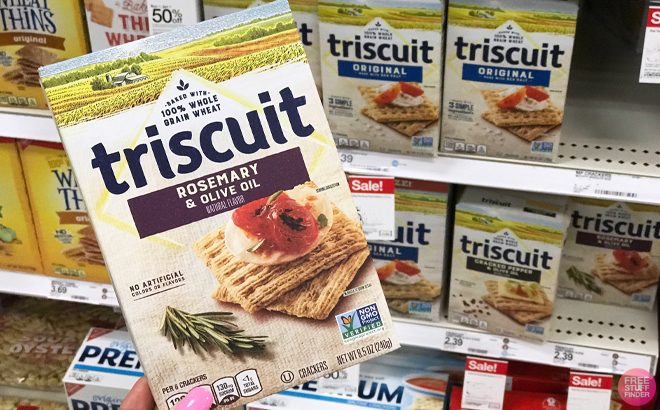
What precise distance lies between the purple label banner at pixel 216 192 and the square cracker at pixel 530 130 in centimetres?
60

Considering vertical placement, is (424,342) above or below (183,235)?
below

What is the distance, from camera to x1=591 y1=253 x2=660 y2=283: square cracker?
1.55 meters

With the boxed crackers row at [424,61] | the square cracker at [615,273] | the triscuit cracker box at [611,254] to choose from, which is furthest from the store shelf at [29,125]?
the square cracker at [615,273]

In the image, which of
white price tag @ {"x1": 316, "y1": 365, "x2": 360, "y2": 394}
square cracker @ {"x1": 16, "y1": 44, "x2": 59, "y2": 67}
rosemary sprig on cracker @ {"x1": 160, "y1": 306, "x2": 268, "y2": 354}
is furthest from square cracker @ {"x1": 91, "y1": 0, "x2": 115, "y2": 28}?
white price tag @ {"x1": 316, "y1": 365, "x2": 360, "y2": 394}

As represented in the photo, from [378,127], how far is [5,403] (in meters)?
1.45

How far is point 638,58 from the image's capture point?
5.52 ft

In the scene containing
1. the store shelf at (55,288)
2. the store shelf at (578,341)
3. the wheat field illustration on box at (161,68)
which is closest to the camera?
the wheat field illustration on box at (161,68)

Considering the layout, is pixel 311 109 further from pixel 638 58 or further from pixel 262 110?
pixel 638 58

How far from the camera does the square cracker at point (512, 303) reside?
1.44 meters

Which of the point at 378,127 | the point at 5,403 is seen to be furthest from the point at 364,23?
the point at 5,403

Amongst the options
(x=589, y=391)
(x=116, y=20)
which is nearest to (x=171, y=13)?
(x=116, y=20)

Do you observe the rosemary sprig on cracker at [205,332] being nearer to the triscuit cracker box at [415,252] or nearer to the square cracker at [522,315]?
the triscuit cracker box at [415,252]

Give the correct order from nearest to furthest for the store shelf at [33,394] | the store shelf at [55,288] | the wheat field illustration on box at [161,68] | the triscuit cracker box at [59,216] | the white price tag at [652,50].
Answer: the wheat field illustration on box at [161,68]
the white price tag at [652,50]
the triscuit cracker box at [59,216]
the store shelf at [55,288]
the store shelf at [33,394]

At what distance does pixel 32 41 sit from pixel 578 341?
1.43 metres
